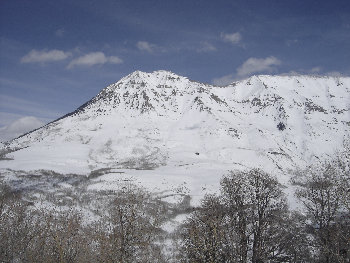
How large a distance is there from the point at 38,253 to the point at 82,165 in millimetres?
177789

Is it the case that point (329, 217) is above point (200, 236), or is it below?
above

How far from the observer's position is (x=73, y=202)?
11600 centimetres

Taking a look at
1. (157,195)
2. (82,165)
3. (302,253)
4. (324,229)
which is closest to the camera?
(324,229)

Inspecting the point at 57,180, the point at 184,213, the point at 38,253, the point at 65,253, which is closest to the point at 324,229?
the point at 65,253

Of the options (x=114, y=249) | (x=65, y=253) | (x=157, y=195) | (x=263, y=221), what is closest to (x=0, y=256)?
(x=65, y=253)

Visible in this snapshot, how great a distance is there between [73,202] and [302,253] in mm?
96957

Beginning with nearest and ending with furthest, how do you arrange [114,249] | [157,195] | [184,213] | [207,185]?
[114,249]
[184,213]
[157,195]
[207,185]

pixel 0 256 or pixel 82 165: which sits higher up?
pixel 82 165

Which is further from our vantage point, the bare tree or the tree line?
the bare tree

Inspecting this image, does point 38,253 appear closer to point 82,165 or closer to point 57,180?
point 57,180

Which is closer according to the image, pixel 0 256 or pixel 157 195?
pixel 0 256

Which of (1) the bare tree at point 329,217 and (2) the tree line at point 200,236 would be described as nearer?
(2) the tree line at point 200,236

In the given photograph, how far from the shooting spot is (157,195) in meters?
132

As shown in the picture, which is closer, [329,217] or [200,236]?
[200,236]
